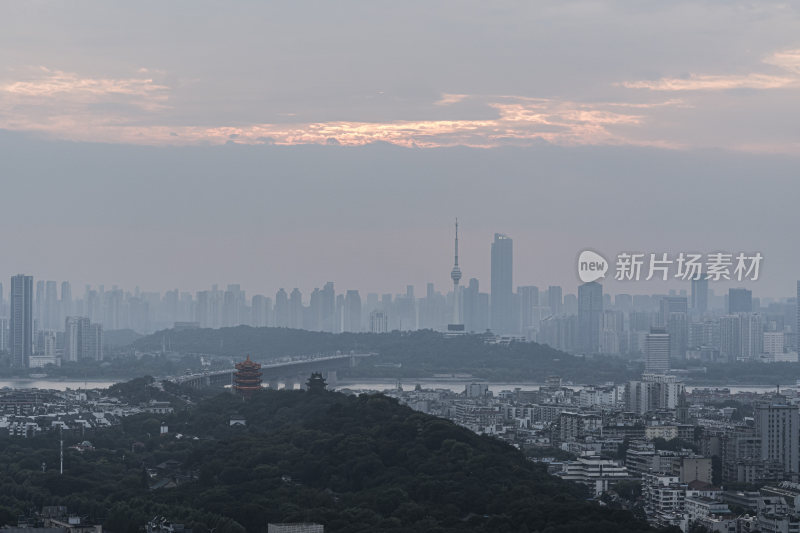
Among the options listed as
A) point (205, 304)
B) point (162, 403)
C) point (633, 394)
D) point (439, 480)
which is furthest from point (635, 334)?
point (439, 480)

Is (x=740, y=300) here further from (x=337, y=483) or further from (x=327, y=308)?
(x=337, y=483)

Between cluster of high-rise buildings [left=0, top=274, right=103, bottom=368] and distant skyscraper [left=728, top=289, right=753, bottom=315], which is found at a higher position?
distant skyscraper [left=728, top=289, right=753, bottom=315]

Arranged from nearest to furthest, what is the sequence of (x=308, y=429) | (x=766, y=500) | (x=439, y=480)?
(x=439, y=480), (x=766, y=500), (x=308, y=429)

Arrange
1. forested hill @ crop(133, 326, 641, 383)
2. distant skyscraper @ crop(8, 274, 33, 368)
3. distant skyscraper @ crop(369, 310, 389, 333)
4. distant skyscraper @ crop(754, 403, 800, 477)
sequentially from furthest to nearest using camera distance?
distant skyscraper @ crop(369, 310, 389, 333)
distant skyscraper @ crop(8, 274, 33, 368)
forested hill @ crop(133, 326, 641, 383)
distant skyscraper @ crop(754, 403, 800, 477)

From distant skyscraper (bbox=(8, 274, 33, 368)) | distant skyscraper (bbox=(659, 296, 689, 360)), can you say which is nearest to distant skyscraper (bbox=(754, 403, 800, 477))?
distant skyscraper (bbox=(659, 296, 689, 360))

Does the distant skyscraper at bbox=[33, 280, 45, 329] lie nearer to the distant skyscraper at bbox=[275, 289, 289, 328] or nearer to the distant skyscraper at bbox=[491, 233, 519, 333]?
the distant skyscraper at bbox=[275, 289, 289, 328]

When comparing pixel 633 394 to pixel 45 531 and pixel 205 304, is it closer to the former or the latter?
pixel 45 531

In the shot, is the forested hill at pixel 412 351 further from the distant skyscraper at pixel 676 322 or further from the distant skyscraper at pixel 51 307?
the distant skyscraper at pixel 51 307
